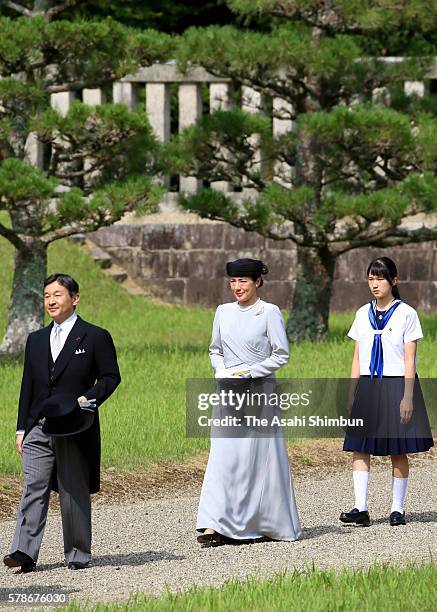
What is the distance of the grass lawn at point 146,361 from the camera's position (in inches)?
466

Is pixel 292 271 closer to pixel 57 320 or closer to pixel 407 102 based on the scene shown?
pixel 407 102

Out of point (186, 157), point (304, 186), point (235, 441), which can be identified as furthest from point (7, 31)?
point (235, 441)

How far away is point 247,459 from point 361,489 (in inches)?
31.2

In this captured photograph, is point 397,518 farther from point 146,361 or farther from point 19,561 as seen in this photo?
point 146,361

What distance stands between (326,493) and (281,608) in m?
3.77

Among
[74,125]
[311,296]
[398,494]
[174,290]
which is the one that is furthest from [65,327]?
[174,290]

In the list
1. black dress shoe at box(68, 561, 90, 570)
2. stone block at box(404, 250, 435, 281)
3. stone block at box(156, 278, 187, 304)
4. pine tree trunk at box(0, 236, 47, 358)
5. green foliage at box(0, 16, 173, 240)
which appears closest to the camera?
black dress shoe at box(68, 561, 90, 570)

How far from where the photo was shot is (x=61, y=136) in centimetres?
1608

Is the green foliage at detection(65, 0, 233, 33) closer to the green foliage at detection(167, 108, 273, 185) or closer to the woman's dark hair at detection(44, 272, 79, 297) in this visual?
the green foliage at detection(167, 108, 273, 185)

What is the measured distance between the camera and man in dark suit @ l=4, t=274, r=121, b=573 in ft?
26.6

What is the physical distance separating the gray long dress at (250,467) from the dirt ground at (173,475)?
1.64 meters

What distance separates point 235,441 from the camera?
350 inches

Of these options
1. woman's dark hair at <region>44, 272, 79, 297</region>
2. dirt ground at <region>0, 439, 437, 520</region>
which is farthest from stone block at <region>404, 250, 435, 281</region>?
woman's dark hair at <region>44, 272, 79, 297</region>

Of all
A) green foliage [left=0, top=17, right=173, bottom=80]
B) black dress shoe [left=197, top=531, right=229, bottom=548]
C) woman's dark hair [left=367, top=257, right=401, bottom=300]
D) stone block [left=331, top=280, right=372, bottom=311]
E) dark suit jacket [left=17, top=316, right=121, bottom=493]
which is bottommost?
black dress shoe [left=197, top=531, right=229, bottom=548]
